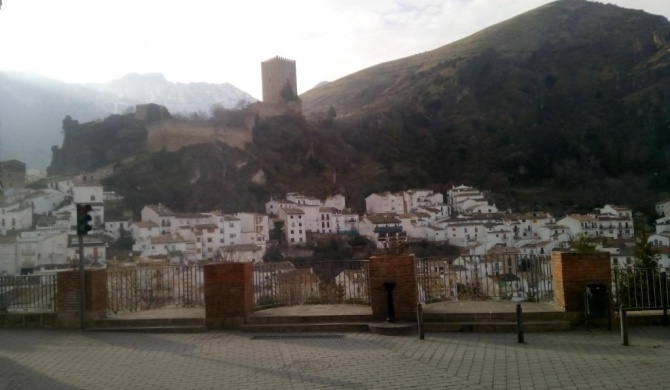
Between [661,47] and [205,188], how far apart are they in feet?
350

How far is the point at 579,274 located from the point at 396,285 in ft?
10.6

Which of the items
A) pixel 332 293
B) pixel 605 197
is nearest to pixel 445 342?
pixel 332 293

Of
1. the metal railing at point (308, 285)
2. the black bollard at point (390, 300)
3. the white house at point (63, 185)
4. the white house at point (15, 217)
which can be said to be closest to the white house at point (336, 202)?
the white house at point (63, 185)

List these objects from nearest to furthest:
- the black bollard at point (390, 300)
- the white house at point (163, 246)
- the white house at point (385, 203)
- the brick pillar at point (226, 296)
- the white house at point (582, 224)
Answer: the black bollard at point (390, 300) → the brick pillar at point (226, 296) → the white house at point (582, 224) → the white house at point (163, 246) → the white house at point (385, 203)

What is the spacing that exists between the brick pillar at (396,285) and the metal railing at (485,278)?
4.51 ft

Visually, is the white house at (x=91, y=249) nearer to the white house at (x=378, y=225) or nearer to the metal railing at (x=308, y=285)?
the white house at (x=378, y=225)

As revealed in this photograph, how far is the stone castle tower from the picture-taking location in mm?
125250

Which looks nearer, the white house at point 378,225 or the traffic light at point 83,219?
the traffic light at point 83,219

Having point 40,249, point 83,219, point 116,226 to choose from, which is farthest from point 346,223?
point 83,219

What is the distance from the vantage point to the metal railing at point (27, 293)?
12.0m

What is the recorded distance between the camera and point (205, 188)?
87.8 meters

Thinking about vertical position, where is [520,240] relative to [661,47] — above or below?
below

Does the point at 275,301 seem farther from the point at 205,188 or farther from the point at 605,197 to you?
the point at 605,197

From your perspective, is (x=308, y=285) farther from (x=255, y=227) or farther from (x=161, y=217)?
(x=161, y=217)
